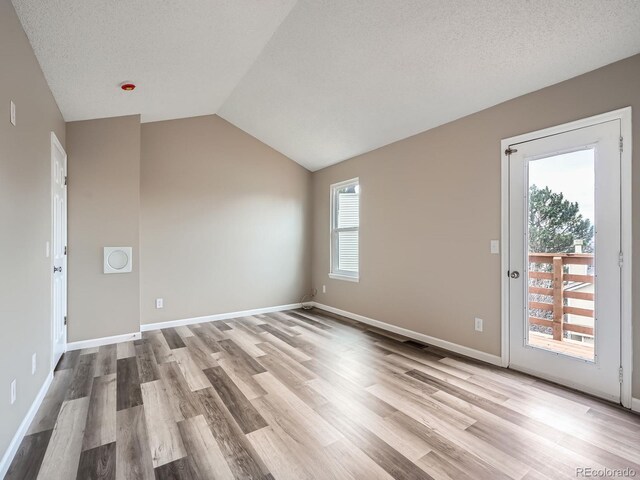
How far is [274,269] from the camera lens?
5.18 meters

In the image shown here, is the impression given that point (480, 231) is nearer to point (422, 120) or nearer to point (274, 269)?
point (422, 120)

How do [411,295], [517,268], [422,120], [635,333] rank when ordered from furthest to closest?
1. [411,295]
2. [422,120]
3. [517,268]
4. [635,333]

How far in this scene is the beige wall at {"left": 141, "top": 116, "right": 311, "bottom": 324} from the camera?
4.19 metres

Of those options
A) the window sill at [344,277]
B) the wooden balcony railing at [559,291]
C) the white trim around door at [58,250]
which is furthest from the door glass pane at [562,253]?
the white trim around door at [58,250]

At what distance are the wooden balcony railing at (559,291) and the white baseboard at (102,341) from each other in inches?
164

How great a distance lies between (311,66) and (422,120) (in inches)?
51.7

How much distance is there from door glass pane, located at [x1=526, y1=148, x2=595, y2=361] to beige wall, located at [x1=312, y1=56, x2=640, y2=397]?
0.27 metres

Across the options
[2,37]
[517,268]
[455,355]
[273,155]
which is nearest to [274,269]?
[273,155]

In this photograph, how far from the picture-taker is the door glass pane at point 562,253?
7.89ft

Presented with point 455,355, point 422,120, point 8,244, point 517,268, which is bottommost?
point 455,355

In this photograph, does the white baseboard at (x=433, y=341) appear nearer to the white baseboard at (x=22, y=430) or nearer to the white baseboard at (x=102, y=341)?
the white baseboard at (x=102, y=341)

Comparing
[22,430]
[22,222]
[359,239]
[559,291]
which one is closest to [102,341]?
[22,430]

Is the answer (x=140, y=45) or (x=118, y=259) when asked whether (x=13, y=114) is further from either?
(x=118, y=259)

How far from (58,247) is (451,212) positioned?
390cm
